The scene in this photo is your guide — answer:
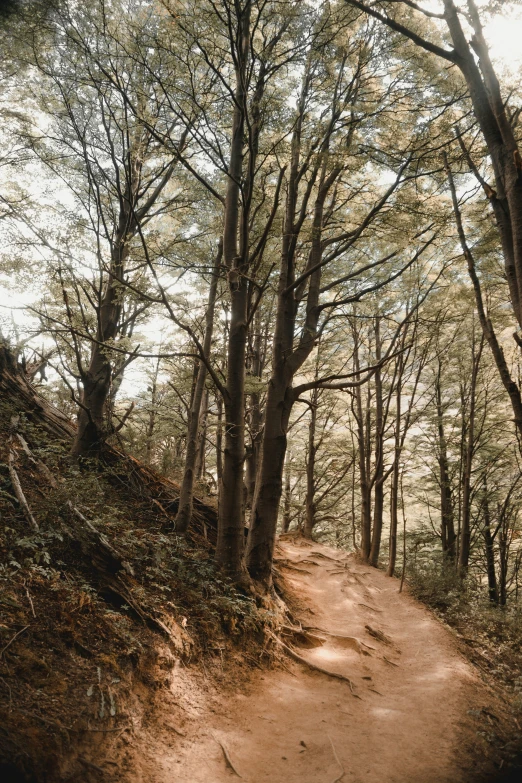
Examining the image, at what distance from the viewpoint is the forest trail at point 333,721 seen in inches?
123

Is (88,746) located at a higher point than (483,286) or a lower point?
lower

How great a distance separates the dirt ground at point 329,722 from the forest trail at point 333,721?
0.01 m

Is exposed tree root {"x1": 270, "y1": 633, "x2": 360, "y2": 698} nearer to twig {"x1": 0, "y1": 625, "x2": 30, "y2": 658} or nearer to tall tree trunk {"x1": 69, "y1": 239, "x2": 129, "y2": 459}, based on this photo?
twig {"x1": 0, "y1": 625, "x2": 30, "y2": 658}

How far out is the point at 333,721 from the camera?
3947 mm

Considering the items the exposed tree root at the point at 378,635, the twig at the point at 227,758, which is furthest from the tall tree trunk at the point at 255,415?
the twig at the point at 227,758

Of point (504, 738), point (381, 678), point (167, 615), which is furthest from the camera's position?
point (381, 678)

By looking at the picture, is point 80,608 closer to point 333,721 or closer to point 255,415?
point 333,721

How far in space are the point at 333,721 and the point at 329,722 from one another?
0.06 metres

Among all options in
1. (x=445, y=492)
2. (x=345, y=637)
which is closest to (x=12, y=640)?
(x=345, y=637)

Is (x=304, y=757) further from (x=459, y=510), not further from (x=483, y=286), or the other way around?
(x=459, y=510)

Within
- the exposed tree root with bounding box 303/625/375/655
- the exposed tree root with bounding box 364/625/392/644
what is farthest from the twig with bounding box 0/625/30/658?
the exposed tree root with bounding box 364/625/392/644

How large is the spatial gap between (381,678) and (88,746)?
4.04 metres

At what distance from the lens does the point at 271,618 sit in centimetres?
550

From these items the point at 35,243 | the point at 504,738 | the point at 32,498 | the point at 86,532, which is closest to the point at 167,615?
the point at 86,532
